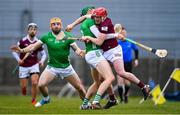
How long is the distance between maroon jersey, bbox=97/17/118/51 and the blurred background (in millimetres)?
12742

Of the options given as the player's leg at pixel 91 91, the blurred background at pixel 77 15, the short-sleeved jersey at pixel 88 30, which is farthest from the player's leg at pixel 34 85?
the blurred background at pixel 77 15

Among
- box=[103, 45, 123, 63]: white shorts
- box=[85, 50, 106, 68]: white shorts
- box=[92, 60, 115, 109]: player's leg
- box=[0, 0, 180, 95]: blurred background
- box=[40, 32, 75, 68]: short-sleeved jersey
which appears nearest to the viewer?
box=[92, 60, 115, 109]: player's leg

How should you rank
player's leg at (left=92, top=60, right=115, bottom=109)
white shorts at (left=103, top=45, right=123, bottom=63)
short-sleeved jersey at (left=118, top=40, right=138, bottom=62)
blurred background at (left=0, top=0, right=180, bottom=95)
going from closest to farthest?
player's leg at (left=92, top=60, right=115, bottom=109) → white shorts at (left=103, top=45, right=123, bottom=63) → short-sleeved jersey at (left=118, top=40, right=138, bottom=62) → blurred background at (left=0, top=0, right=180, bottom=95)

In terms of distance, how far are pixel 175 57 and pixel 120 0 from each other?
3.96 metres

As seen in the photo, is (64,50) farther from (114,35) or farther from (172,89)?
(172,89)

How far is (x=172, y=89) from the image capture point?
93.1 feet

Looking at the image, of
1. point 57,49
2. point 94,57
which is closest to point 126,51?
point 57,49

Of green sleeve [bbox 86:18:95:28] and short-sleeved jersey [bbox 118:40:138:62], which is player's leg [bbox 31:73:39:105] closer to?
short-sleeved jersey [bbox 118:40:138:62]

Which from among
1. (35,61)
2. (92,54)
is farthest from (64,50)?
(35,61)

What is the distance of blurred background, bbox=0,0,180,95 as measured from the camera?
2900cm

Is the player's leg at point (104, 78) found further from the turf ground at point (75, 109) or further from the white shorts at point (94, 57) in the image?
the turf ground at point (75, 109)

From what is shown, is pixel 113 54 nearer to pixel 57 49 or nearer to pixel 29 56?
pixel 57 49

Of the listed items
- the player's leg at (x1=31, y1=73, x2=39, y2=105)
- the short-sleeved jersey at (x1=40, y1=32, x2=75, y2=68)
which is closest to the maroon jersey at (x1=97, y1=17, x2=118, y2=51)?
the short-sleeved jersey at (x1=40, y1=32, x2=75, y2=68)

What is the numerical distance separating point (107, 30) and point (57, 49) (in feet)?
5.46
